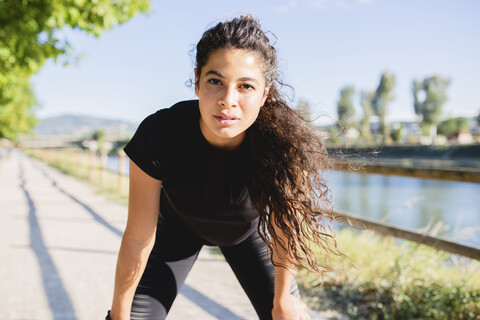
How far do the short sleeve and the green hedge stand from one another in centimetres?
150

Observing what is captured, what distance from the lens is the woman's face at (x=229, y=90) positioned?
1479 millimetres

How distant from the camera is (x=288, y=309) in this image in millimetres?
1663

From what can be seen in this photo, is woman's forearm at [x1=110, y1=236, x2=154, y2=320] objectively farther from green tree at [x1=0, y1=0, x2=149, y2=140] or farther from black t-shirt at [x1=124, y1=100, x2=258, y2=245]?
green tree at [x1=0, y1=0, x2=149, y2=140]

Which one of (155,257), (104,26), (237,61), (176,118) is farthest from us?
(104,26)

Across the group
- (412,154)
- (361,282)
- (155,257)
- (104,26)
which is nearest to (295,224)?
(155,257)

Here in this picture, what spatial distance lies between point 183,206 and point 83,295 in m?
2.11

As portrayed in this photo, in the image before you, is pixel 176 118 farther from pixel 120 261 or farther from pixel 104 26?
pixel 104 26

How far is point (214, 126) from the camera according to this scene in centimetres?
151

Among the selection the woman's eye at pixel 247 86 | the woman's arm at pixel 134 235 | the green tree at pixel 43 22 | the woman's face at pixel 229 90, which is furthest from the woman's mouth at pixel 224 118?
the green tree at pixel 43 22

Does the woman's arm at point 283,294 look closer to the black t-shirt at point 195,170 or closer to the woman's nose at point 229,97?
the black t-shirt at point 195,170

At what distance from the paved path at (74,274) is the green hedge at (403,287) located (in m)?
0.44

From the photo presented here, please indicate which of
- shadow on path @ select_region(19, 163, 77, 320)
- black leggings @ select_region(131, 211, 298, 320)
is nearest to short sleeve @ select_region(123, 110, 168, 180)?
black leggings @ select_region(131, 211, 298, 320)

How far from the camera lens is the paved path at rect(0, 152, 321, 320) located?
2902 mm

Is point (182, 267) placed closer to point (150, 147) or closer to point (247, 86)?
point (150, 147)
